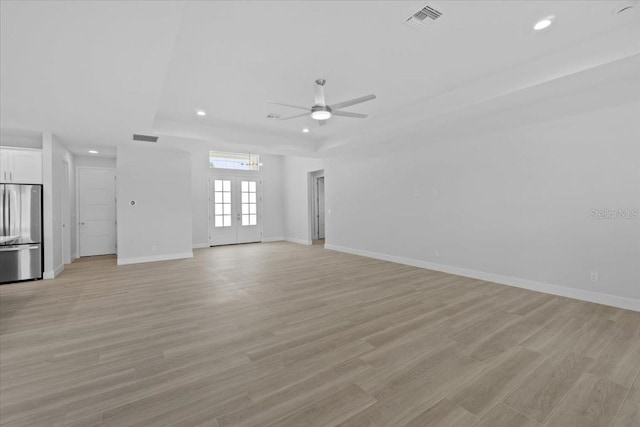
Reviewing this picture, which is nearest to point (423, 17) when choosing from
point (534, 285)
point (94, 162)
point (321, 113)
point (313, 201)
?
point (321, 113)

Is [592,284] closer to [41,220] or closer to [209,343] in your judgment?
[209,343]

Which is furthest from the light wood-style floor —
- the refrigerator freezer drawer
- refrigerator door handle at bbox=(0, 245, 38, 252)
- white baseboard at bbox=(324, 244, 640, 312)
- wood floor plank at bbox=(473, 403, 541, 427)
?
refrigerator door handle at bbox=(0, 245, 38, 252)

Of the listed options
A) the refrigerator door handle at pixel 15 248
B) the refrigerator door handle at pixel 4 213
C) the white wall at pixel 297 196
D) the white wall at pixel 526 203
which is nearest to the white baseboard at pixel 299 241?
the white wall at pixel 297 196

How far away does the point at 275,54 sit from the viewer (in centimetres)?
323

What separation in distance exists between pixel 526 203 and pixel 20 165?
28.9ft

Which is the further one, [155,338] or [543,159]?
[543,159]

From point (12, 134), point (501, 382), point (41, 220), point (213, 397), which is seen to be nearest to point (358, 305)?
point (501, 382)

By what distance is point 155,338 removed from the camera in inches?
107

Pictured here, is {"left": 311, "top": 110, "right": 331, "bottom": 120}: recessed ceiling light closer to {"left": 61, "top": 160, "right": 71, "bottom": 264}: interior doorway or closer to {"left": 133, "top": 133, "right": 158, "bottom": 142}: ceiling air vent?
{"left": 133, "top": 133, "right": 158, "bottom": 142}: ceiling air vent

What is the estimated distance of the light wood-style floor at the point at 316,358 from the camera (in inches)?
67.8

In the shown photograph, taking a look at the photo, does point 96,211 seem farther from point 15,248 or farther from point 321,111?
point 321,111

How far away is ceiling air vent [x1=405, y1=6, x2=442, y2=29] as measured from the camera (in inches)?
99.6

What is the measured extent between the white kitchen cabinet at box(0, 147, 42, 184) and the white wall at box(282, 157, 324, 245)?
640 cm

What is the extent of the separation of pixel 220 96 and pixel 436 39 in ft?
10.4
